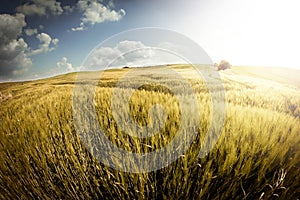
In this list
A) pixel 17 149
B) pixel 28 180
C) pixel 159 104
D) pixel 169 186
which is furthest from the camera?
pixel 159 104

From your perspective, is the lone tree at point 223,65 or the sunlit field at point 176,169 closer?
the sunlit field at point 176,169

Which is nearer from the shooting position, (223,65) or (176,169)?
(176,169)

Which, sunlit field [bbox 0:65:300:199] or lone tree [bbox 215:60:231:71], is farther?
lone tree [bbox 215:60:231:71]

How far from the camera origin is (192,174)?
1090 mm

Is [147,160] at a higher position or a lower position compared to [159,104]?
lower

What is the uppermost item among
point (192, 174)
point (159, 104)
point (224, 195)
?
point (159, 104)

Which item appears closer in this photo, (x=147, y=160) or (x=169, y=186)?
(x=169, y=186)

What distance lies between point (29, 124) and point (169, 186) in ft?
5.10

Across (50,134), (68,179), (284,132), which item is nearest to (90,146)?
A: (68,179)

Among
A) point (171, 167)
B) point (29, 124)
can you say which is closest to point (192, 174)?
point (171, 167)

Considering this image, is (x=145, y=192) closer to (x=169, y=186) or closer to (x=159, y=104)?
(x=169, y=186)

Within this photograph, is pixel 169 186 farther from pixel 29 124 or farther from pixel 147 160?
pixel 29 124

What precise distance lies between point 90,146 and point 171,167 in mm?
557

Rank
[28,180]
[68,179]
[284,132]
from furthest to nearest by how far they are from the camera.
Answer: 1. [284,132]
2. [28,180]
3. [68,179]
